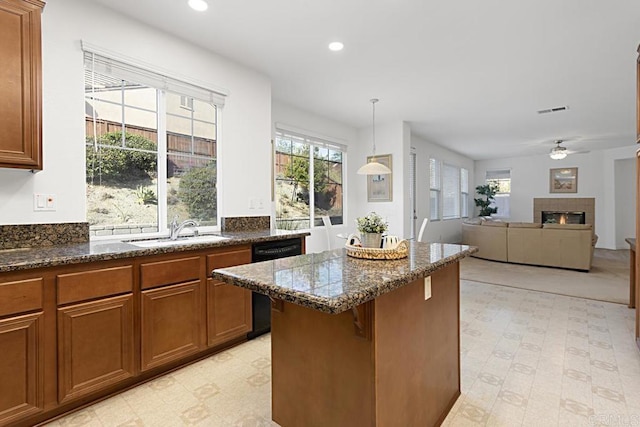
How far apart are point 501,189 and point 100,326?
36.0 ft

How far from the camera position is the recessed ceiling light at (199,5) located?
7.79 feet

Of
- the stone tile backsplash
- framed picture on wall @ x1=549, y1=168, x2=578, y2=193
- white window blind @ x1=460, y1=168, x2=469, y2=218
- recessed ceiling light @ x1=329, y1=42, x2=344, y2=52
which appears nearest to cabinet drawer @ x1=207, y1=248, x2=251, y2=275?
the stone tile backsplash

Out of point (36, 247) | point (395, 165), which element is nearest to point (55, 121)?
point (36, 247)

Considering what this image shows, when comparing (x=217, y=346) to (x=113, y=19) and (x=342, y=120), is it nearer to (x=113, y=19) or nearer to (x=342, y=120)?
(x=113, y=19)

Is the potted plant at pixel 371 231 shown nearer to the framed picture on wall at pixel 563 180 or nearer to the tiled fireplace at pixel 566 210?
the tiled fireplace at pixel 566 210

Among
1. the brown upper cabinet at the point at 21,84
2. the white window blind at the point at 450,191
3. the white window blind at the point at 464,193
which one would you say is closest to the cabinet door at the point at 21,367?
the brown upper cabinet at the point at 21,84

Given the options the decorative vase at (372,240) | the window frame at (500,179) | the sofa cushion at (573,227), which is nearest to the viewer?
the decorative vase at (372,240)

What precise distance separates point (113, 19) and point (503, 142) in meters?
7.82

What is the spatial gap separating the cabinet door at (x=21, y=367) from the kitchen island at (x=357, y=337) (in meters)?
1.18

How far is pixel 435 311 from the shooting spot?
5.74 feet

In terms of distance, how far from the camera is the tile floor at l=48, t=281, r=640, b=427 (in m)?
1.83

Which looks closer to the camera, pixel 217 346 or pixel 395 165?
pixel 217 346

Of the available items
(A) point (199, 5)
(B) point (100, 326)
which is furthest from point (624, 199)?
(B) point (100, 326)

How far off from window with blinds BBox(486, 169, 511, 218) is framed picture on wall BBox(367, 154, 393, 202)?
250 inches
